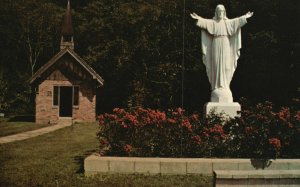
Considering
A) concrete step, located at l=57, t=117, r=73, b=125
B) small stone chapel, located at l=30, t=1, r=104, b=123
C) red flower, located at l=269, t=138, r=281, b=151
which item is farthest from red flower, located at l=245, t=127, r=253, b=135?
concrete step, located at l=57, t=117, r=73, b=125

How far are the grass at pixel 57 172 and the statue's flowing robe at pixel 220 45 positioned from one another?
412 centimetres

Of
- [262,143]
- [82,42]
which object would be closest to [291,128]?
[262,143]

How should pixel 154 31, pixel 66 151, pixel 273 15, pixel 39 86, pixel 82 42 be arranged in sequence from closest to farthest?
pixel 66 151 < pixel 273 15 < pixel 39 86 < pixel 154 31 < pixel 82 42

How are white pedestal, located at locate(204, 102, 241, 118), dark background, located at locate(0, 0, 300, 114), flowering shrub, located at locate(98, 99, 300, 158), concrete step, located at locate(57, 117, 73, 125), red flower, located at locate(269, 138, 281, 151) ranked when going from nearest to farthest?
red flower, located at locate(269, 138, 281, 151)
flowering shrub, located at locate(98, 99, 300, 158)
white pedestal, located at locate(204, 102, 241, 118)
dark background, located at locate(0, 0, 300, 114)
concrete step, located at locate(57, 117, 73, 125)

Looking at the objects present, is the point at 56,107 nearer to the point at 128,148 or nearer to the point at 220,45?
the point at 220,45

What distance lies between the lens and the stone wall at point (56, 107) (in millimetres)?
27688

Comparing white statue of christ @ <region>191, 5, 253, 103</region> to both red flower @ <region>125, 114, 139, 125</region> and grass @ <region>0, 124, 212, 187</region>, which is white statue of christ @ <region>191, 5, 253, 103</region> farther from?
grass @ <region>0, 124, 212, 187</region>

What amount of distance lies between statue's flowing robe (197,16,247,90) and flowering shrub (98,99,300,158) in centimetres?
210

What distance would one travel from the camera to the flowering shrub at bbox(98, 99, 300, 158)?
10.2 m

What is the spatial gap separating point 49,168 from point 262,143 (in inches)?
191

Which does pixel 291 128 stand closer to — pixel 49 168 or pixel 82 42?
pixel 49 168

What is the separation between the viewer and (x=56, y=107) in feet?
90.9

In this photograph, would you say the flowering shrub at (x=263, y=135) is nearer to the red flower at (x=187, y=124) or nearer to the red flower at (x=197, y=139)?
the red flower at (x=197, y=139)

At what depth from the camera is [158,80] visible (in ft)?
96.6
